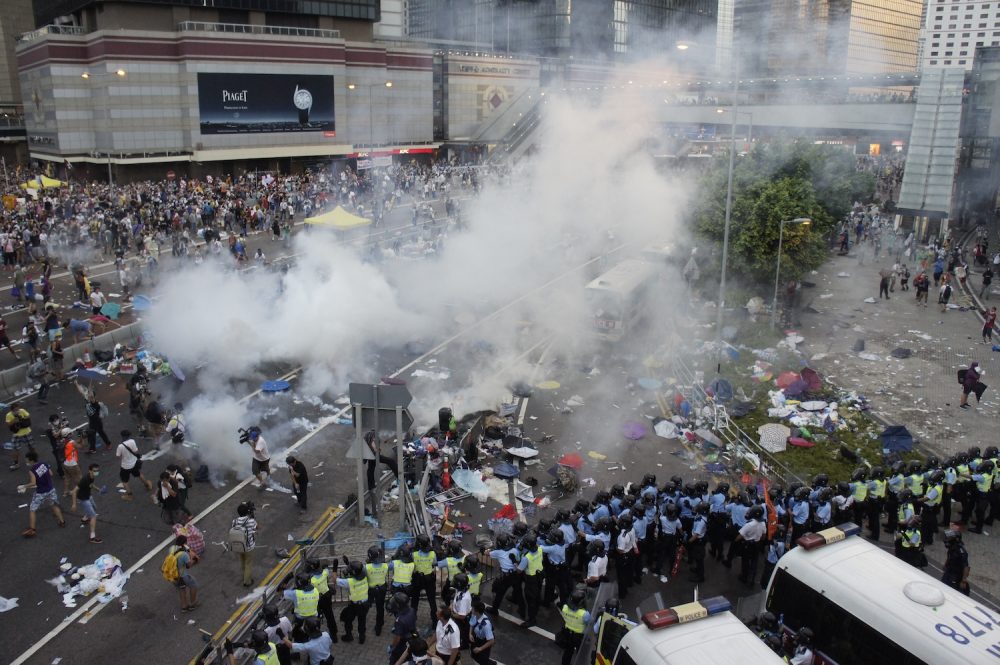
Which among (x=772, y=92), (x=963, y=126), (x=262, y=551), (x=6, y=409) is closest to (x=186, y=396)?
(x=6, y=409)

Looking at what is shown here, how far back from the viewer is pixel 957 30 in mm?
136000

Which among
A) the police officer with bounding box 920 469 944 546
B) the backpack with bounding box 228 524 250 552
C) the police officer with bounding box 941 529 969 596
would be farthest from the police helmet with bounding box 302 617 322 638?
the police officer with bounding box 920 469 944 546

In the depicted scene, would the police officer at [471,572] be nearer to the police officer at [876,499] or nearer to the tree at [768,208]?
the police officer at [876,499]

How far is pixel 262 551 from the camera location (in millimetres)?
9578

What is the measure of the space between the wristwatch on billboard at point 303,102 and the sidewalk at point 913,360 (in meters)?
32.7

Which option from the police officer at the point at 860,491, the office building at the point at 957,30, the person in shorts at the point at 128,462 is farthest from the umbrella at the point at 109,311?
→ the office building at the point at 957,30

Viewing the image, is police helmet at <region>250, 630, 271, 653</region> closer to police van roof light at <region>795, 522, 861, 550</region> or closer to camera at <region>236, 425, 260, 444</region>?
police van roof light at <region>795, 522, 861, 550</region>

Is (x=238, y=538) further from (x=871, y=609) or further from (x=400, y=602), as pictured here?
(x=871, y=609)

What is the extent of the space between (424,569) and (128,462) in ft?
18.0

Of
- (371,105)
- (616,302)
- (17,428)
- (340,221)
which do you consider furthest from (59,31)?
(616,302)

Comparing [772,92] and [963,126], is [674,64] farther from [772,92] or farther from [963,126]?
[963,126]

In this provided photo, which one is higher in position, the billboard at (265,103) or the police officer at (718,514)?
the billboard at (265,103)

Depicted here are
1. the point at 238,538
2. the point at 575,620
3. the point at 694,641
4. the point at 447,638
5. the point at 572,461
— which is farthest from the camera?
the point at 572,461

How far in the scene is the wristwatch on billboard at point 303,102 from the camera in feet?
149
